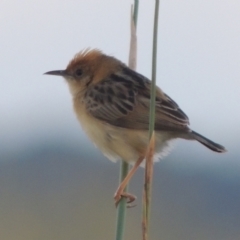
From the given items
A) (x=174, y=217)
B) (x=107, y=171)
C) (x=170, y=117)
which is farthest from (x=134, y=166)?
(x=107, y=171)

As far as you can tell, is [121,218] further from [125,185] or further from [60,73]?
[60,73]

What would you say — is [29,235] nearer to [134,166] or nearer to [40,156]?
[40,156]

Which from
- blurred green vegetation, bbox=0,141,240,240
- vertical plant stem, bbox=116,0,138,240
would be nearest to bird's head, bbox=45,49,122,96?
vertical plant stem, bbox=116,0,138,240

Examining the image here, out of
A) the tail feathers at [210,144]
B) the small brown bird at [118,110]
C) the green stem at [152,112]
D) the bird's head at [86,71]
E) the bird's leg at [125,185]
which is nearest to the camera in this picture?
the green stem at [152,112]

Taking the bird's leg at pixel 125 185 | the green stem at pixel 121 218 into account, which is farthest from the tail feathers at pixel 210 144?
the green stem at pixel 121 218

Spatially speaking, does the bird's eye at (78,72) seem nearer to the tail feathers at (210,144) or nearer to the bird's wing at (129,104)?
the bird's wing at (129,104)

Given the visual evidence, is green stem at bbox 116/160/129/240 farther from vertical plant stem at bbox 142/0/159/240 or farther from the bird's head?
the bird's head

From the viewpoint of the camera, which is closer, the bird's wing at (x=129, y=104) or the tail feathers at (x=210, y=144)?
the tail feathers at (x=210, y=144)

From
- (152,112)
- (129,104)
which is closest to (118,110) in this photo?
(129,104)

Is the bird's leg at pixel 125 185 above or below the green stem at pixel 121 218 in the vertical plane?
above
